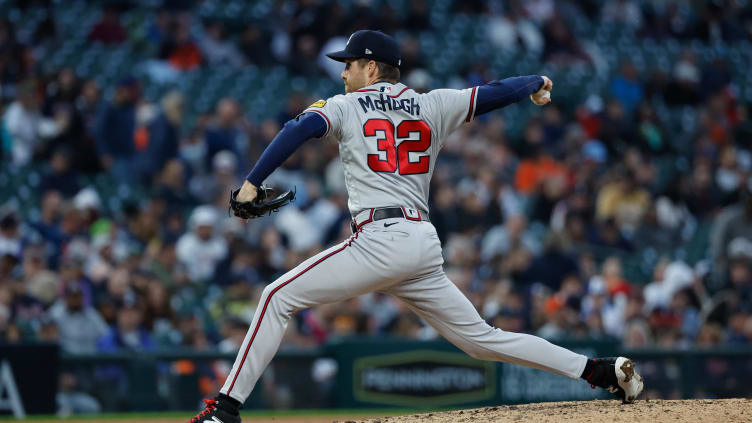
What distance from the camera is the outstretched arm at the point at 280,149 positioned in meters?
4.13

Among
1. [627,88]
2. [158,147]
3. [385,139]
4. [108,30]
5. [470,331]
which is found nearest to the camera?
[385,139]

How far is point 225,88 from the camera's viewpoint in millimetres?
11781

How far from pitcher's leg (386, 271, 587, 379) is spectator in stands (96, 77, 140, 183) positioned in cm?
616

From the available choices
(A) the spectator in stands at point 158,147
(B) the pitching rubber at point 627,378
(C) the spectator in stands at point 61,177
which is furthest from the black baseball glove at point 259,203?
(A) the spectator in stands at point 158,147

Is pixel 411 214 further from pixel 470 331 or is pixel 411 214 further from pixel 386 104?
pixel 470 331

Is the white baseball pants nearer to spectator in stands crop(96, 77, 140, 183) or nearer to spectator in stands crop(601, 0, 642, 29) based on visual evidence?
spectator in stands crop(96, 77, 140, 183)

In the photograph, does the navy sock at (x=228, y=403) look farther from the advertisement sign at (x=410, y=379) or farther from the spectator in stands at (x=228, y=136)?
the spectator in stands at (x=228, y=136)

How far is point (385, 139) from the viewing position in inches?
171

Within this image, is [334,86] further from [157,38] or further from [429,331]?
[429,331]

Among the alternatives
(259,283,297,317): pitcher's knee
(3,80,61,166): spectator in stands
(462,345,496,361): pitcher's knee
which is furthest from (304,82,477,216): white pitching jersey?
(3,80,61,166): spectator in stands

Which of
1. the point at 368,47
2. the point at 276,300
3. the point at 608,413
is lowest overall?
the point at 608,413

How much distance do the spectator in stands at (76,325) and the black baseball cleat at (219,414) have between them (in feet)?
13.0

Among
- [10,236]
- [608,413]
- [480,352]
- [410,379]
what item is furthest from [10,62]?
[608,413]

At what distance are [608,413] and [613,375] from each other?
0.58ft
